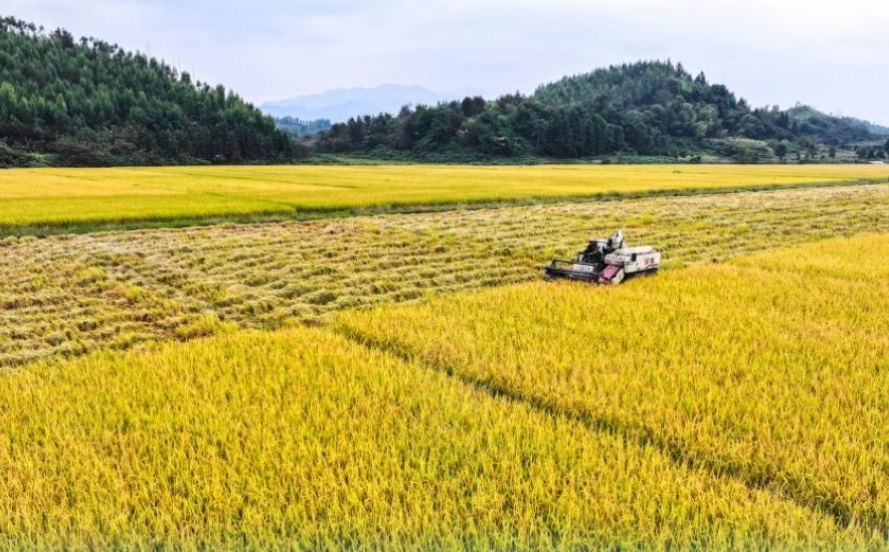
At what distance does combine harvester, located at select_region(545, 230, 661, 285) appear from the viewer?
8820 mm

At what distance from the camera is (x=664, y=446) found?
A: 12.3ft

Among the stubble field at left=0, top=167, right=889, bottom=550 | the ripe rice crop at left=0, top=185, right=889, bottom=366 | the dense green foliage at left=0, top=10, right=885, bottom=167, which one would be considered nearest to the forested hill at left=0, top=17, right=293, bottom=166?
the dense green foliage at left=0, top=10, right=885, bottom=167

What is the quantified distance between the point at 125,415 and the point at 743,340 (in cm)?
529

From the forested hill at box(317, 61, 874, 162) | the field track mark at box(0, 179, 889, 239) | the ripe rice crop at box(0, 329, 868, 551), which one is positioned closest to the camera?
the ripe rice crop at box(0, 329, 868, 551)

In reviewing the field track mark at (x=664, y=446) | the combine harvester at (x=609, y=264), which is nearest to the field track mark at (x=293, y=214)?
the combine harvester at (x=609, y=264)

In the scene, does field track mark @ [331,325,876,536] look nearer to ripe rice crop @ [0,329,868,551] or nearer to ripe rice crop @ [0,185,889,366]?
ripe rice crop @ [0,329,868,551]

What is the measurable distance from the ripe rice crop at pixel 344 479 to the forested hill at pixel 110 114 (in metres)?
56.7

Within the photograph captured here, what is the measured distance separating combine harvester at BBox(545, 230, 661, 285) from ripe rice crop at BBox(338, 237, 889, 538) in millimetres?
385

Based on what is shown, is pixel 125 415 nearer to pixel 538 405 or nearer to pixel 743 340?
pixel 538 405

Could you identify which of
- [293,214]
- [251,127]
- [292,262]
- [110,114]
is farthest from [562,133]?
[292,262]

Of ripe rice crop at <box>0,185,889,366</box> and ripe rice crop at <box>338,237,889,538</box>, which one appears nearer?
ripe rice crop at <box>338,237,889,538</box>

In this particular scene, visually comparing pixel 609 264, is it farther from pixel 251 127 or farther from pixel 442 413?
pixel 251 127

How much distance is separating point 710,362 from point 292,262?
292 inches

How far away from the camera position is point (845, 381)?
15.8ft
